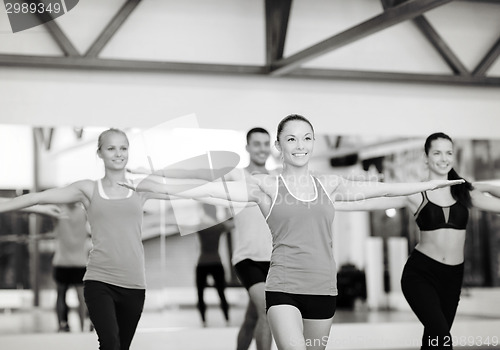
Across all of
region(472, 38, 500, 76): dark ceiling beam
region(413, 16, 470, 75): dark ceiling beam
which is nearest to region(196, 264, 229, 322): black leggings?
region(413, 16, 470, 75): dark ceiling beam

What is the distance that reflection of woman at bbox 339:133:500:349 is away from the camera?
184 inches

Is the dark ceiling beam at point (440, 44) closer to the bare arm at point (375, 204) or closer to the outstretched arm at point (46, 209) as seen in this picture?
the bare arm at point (375, 204)

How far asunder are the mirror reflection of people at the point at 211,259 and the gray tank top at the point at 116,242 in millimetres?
2689

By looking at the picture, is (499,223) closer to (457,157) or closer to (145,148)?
(457,157)

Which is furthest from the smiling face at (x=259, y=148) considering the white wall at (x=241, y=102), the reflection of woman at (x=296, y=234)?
the reflection of woman at (x=296, y=234)

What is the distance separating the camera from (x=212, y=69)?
7402mm

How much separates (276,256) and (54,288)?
12.6ft

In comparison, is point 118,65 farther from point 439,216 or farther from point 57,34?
point 439,216

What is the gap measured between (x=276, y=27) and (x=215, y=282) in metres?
2.52

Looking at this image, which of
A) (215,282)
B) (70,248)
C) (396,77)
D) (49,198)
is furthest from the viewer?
(396,77)

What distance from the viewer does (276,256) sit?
150 inches

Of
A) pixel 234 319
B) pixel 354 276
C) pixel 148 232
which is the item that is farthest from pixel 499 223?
pixel 148 232

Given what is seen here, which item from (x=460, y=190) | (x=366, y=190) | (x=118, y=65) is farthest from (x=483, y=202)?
(x=118, y=65)

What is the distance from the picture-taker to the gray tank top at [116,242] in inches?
181
